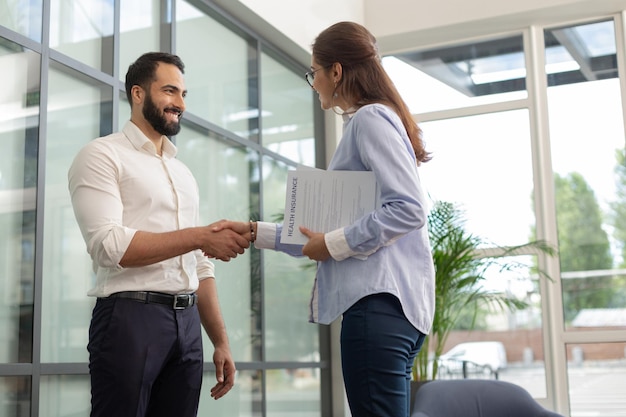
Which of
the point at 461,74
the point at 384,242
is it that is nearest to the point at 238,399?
the point at 384,242

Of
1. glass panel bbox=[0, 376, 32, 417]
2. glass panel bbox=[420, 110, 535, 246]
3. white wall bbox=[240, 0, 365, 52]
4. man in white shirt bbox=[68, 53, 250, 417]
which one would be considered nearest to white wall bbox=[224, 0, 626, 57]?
white wall bbox=[240, 0, 365, 52]

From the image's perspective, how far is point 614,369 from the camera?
16.7 feet

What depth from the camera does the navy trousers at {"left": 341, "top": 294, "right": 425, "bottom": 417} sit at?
1.62 metres

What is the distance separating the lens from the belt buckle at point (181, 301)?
2.15 metres

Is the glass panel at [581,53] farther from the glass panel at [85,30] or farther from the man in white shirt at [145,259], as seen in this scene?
the man in white shirt at [145,259]

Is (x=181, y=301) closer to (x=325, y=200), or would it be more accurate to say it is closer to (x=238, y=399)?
(x=325, y=200)

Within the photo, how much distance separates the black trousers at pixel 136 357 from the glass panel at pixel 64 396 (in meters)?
0.93

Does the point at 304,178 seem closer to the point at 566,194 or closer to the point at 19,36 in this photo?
the point at 19,36

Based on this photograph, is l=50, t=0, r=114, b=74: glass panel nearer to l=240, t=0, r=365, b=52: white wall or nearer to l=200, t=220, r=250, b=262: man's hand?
l=240, t=0, r=365, b=52: white wall

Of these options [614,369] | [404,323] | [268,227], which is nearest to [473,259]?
[614,369]

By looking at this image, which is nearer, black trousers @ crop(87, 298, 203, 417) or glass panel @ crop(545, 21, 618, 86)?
black trousers @ crop(87, 298, 203, 417)

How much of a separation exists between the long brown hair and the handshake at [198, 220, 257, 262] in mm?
525

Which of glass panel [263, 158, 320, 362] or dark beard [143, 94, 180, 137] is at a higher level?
dark beard [143, 94, 180, 137]

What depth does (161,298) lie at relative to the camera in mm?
2119
